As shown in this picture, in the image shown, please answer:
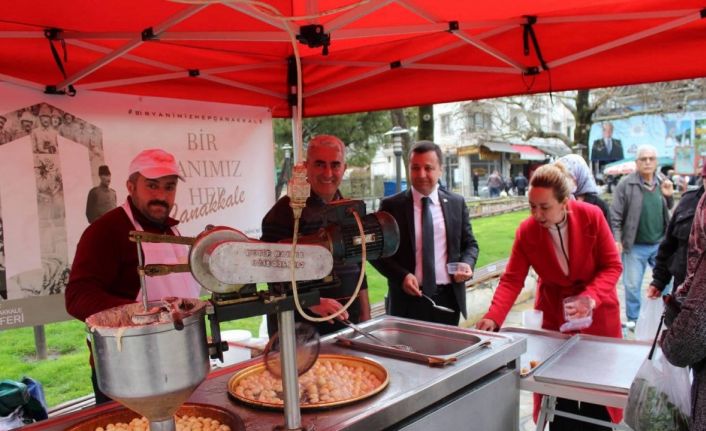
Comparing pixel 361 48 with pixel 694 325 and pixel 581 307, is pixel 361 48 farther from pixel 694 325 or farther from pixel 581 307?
pixel 694 325

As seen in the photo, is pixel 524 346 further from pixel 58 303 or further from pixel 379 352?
pixel 58 303

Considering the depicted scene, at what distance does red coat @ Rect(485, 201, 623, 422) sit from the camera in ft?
8.61

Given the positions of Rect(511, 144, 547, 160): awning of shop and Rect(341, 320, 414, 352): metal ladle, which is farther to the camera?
Rect(511, 144, 547, 160): awning of shop

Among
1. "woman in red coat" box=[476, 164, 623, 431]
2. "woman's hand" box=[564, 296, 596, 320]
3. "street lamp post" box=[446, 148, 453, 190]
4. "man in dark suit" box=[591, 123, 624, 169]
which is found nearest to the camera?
"woman's hand" box=[564, 296, 596, 320]

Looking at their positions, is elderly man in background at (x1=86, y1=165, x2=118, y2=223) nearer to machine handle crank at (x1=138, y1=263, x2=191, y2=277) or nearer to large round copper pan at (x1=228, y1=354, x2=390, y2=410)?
large round copper pan at (x1=228, y1=354, x2=390, y2=410)

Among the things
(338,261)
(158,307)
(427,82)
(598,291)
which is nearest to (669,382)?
(598,291)

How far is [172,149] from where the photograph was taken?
3.54m

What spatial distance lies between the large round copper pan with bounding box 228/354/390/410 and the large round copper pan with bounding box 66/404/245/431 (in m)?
0.09

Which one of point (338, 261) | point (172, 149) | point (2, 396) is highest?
point (172, 149)

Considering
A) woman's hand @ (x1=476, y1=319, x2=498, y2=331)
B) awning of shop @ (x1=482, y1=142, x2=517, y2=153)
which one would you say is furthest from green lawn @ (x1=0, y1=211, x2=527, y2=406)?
awning of shop @ (x1=482, y1=142, x2=517, y2=153)

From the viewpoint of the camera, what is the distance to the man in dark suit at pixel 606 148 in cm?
1806

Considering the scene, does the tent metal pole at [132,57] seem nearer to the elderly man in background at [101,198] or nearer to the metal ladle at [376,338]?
the elderly man in background at [101,198]

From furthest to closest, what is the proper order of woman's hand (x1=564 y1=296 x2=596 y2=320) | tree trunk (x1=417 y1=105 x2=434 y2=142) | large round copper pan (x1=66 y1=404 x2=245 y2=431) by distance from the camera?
tree trunk (x1=417 y1=105 x2=434 y2=142), woman's hand (x1=564 y1=296 x2=596 y2=320), large round copper pan (x1=66 y1=404 x2=245 y2=431)

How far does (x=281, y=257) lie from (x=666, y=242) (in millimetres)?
3721
